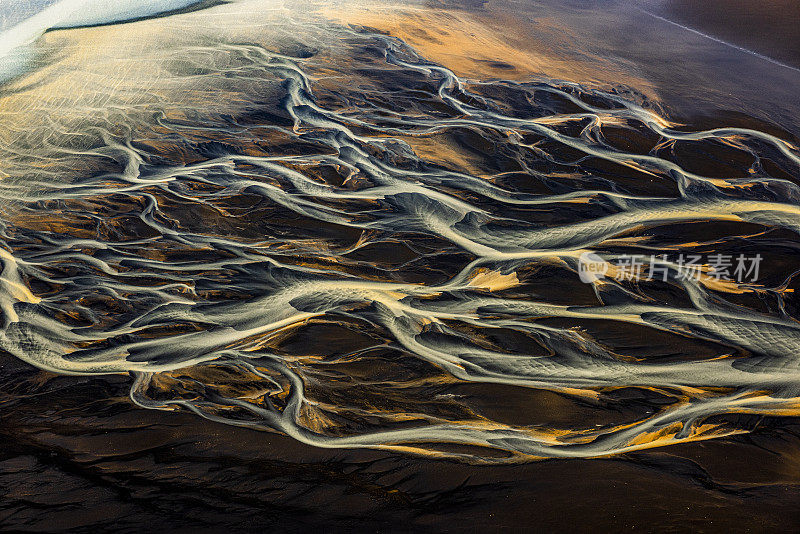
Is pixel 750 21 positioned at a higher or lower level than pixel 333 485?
higher

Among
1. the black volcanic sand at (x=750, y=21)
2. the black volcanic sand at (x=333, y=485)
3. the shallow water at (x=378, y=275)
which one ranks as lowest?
the black volcanic sand at (x=333, y=485)

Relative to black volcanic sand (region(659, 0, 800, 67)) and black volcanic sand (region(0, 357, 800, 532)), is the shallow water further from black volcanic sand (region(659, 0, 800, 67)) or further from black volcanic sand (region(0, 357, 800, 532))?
black volcanic sand (region(659, 0, 800, 67))

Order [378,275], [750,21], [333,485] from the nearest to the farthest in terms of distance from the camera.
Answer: [333,485]
[378,275]
[750,21]

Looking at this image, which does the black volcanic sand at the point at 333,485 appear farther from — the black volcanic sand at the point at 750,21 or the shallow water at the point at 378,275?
the black volcanic sand at the point at 750,21

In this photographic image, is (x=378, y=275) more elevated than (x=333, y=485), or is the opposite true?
(x=378, y=275)

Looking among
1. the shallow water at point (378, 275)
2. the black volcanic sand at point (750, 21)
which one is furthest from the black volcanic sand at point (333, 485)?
the black volcanic sand at point (750, 21)

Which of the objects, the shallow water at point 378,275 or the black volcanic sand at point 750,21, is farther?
the black volcanic sand at point 750,21

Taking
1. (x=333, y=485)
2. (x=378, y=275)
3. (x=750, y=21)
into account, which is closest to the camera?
(x=333, y=485)

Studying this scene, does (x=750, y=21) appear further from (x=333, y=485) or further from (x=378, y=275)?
(x=333, y=485)

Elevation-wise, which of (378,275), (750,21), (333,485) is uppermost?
(750,21)

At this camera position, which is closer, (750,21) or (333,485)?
(333,485)

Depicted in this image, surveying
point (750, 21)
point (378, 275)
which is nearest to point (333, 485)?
point (378, 275)
